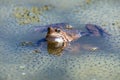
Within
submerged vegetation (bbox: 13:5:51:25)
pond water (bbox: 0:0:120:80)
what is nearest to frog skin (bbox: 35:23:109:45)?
pond water (bbox: 0:0:120:80)

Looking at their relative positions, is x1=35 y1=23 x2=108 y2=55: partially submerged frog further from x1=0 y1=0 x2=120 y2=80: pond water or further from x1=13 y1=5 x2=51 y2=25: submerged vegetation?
x1=13 y1=5 x2=51 y2=25: submerged vegetation

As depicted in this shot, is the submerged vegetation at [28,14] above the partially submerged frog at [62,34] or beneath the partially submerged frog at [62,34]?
above

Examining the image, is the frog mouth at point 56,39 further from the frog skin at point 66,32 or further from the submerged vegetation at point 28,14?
the submerged vegetation at point 28,14

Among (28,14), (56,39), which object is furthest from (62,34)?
(28,14)

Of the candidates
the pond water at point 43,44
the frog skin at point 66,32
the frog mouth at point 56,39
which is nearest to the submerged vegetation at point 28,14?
the pond water at point 43,44

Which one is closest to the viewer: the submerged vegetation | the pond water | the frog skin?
the pond water

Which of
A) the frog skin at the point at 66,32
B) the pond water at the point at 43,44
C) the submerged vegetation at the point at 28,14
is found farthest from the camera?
the submerged vegetation at the point at 28,14

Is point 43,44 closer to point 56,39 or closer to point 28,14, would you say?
point 56,39

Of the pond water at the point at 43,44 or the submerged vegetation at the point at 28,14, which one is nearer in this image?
the pond water at the point at 43,44
